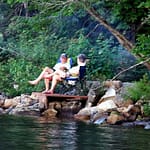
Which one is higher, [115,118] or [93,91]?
[93,91]

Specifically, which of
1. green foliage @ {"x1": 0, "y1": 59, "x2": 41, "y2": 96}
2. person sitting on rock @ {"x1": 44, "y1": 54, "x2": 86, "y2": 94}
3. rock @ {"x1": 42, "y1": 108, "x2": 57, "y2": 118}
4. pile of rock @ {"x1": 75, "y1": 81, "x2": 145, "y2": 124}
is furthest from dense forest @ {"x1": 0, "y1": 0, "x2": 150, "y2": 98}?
rock @ {"x1": 42, "y1": 108, "x2": 57, "y2": 118}

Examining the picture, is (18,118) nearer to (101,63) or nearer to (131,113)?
(131,113)

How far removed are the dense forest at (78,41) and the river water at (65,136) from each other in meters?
2.24

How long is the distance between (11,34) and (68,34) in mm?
2277

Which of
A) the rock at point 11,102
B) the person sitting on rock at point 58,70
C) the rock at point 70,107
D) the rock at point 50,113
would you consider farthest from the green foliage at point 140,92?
the rock at point 11,102

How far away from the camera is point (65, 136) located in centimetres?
984

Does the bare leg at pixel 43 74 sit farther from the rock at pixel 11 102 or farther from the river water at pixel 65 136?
the river water at pixel 65 136

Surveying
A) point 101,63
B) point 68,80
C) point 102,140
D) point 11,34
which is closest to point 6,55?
point 11,34

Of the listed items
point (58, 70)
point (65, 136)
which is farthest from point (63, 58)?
point (65, 136)

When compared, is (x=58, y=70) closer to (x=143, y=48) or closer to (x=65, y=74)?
(x=65, y=74)

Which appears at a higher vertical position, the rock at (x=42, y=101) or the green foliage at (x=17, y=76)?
the green foliage at (x=17, y=76)

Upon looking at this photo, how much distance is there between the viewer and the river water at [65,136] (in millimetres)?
8695

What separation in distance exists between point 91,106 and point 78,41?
417 cm

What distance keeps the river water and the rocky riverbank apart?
0.96m
